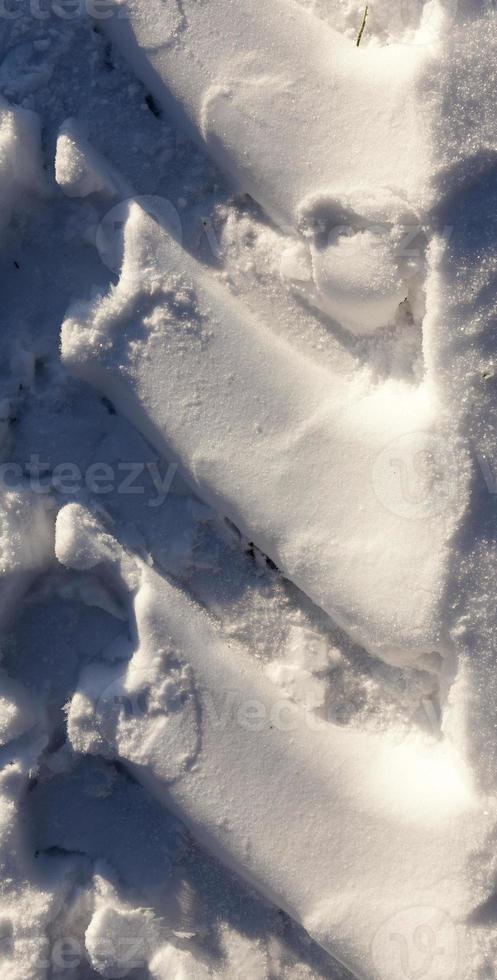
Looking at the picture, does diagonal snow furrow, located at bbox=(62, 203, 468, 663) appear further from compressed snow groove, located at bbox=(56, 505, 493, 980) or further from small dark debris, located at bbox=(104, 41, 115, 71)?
small dark debris, located at bbox=(104, 41, 115, 71)

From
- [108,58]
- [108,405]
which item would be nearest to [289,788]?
[108,405]

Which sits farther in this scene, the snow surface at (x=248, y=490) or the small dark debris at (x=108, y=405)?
the small dark debris at (x=108, y=405)

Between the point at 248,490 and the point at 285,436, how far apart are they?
201 mm

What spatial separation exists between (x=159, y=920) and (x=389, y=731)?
922 mm

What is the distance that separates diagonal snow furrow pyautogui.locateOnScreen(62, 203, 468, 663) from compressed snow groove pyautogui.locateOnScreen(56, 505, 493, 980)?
1.09 feet

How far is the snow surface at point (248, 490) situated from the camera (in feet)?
7.77

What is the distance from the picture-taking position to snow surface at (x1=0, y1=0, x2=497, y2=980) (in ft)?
7.77

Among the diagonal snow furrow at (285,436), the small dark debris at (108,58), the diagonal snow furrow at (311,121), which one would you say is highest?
the diagonal snow furrow at (311,121)

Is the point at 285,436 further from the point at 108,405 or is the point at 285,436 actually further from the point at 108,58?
the point at 108,58

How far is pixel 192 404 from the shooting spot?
2.51 metres

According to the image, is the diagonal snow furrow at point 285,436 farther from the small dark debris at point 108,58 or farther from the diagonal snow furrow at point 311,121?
the small dark debris at point 108,58

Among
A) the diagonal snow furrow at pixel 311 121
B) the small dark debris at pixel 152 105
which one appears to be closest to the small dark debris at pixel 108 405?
the diagonal snow furrow at pixel 311 121

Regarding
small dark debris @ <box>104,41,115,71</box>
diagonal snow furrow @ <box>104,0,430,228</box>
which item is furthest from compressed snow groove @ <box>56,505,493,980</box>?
small dark debris @ <box>104,41,115,71</box>

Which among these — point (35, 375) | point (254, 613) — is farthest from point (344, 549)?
point (35, 375)
